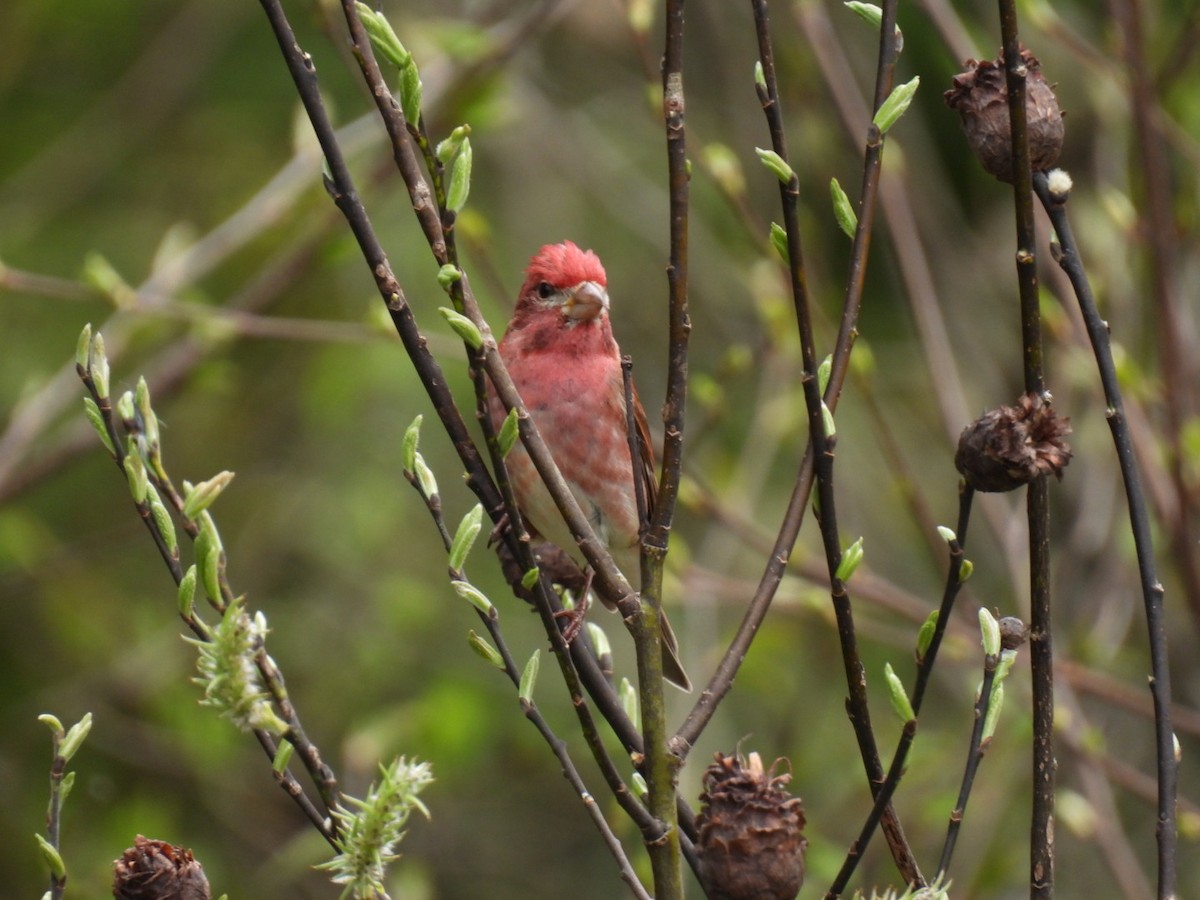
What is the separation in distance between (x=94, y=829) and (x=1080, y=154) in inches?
208

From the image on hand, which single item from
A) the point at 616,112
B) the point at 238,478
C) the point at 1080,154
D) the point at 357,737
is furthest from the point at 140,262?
the point at 1080,154

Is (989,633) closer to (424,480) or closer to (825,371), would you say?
(825,371)

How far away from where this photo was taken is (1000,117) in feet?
6.89

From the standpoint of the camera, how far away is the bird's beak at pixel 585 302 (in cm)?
442

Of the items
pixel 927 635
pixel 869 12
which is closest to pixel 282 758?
pixel 927 635

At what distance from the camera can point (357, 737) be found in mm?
5828

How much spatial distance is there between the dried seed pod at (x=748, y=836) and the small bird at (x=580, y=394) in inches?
92.2

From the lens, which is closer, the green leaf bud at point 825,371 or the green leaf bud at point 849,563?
the green leaf bud at point 849,563

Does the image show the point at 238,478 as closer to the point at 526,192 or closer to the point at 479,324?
the point at 526,192

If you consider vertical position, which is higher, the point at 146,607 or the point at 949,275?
the point at 949,275

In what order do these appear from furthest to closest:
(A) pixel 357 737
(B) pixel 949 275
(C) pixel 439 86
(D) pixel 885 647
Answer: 1. (D) pixel 885 647
2. (B) pixel 949 275
3. (A) pixel 357 737
4. (C) pixel 439 86

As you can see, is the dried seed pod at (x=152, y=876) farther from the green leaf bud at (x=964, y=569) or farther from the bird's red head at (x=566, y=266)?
the bird's red head at (x=566, y=266)

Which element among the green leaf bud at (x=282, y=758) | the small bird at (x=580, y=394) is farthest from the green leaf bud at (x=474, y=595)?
the small bird at (x=580, y=394)

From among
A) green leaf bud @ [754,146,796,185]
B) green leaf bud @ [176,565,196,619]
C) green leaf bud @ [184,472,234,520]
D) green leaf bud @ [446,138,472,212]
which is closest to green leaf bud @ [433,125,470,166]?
green leaf bud @ [446,138,472,212]
